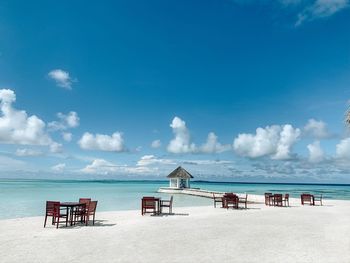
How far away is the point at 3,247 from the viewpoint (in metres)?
7.94

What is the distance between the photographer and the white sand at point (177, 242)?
702 cm

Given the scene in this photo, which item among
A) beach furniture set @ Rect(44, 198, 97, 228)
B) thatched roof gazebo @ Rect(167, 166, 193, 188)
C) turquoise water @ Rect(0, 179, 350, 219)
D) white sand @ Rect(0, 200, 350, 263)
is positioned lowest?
turquoise water @ Rect(0, 179, 350, 219)

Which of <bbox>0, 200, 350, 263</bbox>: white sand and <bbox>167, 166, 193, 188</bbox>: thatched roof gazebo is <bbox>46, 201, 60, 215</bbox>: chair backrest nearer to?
<bbox>0, 200, 350, 263</bbox>: white sand

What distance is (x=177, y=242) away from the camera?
8.63m

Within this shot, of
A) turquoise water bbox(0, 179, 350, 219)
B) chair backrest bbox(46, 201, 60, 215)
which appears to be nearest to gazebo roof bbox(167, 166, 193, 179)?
turquoise water bbox(0, 179, 350, 219)

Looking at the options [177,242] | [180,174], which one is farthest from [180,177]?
[177,242]

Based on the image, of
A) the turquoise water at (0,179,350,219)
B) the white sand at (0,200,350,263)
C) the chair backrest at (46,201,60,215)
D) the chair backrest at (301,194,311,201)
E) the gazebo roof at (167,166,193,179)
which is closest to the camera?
the white sand at (0,200,350,263)

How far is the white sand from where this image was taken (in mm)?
7016

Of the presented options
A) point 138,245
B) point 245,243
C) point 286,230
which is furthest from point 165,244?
point 286,230

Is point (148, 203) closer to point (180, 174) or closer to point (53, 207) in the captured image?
point (53, 207)

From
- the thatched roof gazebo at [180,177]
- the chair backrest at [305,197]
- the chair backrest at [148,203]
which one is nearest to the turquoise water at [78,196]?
the thatched roof gazebo at [180,177]

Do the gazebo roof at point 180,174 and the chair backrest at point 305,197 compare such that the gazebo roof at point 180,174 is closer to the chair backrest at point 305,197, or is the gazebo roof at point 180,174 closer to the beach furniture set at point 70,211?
the chair backrest at point 305,197

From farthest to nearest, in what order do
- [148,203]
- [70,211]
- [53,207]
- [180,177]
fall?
[180,177] < [148,203] < [70,211] < [53,207]

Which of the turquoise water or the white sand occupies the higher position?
the white sand
